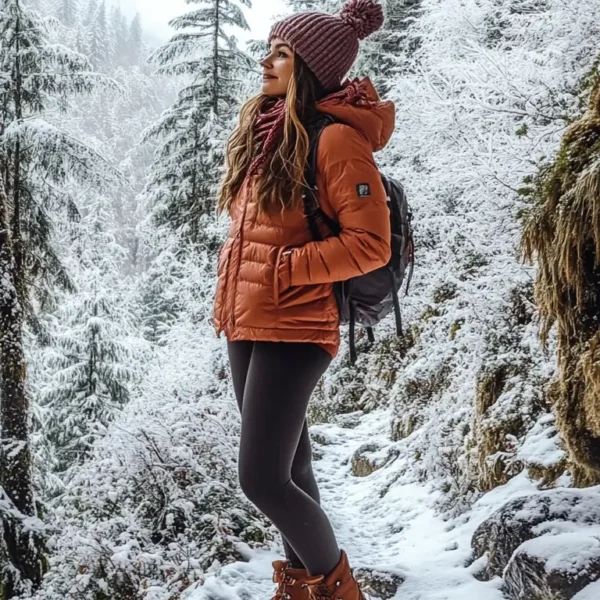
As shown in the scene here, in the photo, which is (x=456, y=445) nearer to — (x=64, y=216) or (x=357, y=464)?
(x=357, y=464)

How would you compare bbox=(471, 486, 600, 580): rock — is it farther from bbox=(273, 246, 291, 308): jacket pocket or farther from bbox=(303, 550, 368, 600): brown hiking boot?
bbox=(273, 246, 291, 308): jacket pocket

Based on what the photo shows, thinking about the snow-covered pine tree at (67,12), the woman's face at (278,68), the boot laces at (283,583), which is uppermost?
the snow-covered pine tree at (67,12)

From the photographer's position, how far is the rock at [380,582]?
3.09m

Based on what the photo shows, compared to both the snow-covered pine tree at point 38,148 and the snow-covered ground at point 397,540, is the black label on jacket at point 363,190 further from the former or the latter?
the snow-covered pine tree at point 38,148

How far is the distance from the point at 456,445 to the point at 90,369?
11980mm

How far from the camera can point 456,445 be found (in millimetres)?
5492

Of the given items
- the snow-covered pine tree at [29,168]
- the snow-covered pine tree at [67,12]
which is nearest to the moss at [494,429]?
the snow-covered pine tree at [29,168]

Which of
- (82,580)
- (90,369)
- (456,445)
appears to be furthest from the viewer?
(90,369)

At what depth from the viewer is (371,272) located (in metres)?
2.16

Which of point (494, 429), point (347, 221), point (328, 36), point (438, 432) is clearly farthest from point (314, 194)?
point (438, 432)

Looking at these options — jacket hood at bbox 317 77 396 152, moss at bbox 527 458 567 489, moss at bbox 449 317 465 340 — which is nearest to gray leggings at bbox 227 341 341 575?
jacket hood at bbox 317 77 396 152

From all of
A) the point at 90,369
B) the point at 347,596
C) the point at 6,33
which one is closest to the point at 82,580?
the point at 347,596

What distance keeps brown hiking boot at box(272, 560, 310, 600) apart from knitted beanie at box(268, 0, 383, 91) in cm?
186

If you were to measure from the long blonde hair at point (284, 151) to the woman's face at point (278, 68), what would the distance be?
0.11ft
